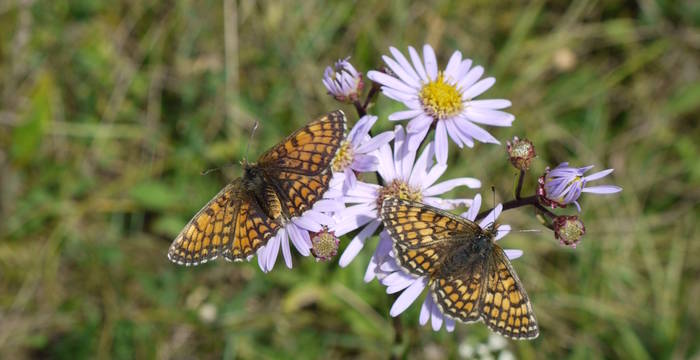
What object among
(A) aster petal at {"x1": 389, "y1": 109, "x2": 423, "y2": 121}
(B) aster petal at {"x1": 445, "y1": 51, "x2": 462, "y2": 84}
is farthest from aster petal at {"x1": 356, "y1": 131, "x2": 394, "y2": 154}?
(B) aster petal at {"x1": 445, "y1": 51, "x2": 462, "y2": 84}

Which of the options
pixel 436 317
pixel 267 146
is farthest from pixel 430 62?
pixel 267 146

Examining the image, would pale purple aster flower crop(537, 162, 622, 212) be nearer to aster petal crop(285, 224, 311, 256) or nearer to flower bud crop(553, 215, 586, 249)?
flower bud crop(553, 215, 586, 249)

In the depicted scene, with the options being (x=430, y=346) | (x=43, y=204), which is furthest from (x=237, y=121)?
(x=430, y=346)

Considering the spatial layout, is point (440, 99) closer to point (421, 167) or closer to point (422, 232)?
point (421, 167)

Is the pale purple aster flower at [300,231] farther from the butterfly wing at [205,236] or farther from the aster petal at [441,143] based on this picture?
the aster petal at [441,143]

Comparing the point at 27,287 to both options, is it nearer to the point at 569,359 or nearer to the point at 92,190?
the point at 92,190
